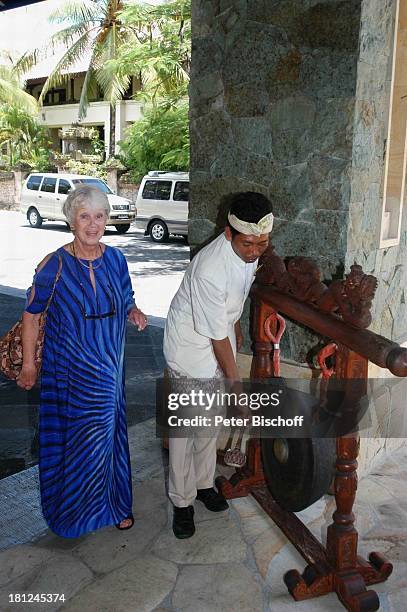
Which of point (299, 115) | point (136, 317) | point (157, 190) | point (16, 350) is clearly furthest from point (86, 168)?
point (16, 350)

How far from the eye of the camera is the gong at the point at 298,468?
8.15 feet

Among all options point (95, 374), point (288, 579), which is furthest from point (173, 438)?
point (288, 579)

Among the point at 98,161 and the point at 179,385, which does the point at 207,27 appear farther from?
the point at 98,161

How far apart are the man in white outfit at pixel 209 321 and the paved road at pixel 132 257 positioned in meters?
4.72

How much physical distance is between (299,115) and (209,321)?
1.25m

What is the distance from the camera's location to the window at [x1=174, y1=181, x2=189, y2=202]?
14.6 m

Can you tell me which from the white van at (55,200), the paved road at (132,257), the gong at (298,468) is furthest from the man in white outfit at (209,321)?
the white van at (55,200)

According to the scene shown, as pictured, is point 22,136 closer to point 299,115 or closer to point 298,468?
point 299,115

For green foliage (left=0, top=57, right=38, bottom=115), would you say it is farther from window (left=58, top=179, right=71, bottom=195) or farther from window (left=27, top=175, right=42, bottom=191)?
window (left=58, top=179, right=71, bottom=195)

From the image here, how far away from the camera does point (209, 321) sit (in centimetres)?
265

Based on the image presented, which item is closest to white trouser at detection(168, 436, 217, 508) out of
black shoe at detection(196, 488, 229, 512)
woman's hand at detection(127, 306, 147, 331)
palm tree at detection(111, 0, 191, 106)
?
black shoe at detection(196, 488, 229, 512)

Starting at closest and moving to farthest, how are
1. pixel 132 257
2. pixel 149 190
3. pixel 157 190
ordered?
pixel 132 257, pixel 157 190, pixel 149 190

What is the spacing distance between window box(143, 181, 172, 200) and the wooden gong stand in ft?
40.0

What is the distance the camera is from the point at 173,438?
294 centimetres
